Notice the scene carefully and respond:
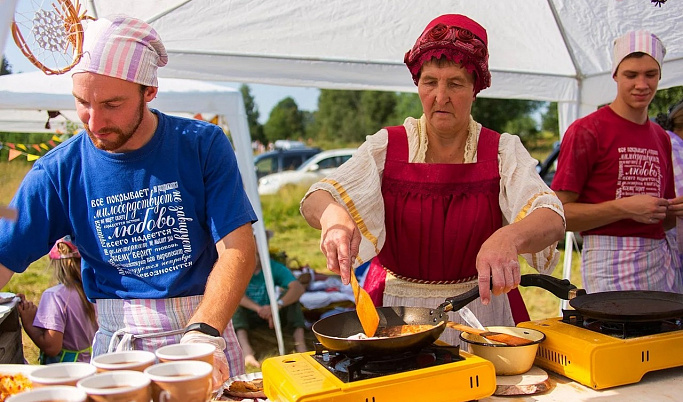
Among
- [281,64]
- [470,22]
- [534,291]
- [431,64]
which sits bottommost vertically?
[534,291]

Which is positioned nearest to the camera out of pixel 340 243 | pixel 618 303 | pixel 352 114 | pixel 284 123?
pixel 340 243

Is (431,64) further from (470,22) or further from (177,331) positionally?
(177,331)

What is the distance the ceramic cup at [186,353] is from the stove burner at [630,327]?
42.9 inches

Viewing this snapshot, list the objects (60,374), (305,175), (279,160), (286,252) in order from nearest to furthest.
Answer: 1. (60,374)
2. (286,252)
3. (305,175)
4. (279,160)

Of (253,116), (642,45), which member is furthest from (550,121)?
(642,45)

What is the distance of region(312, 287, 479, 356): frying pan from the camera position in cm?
145

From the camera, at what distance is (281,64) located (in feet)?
13.5

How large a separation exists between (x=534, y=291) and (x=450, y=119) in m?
5.63

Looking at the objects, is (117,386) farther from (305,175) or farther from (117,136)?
(305,175)

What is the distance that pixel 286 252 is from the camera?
11.1 m

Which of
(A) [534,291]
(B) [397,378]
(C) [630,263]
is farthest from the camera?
(A) [534,291]

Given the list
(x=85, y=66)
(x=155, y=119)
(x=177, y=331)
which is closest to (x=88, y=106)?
(x=85, y=66)

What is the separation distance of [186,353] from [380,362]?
0.47 metres

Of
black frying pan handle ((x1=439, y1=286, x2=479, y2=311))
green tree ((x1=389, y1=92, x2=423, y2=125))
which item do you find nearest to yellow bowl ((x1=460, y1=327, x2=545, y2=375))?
black frying pan handle ((x1=439, y1=286, x2=479, y2=311))
